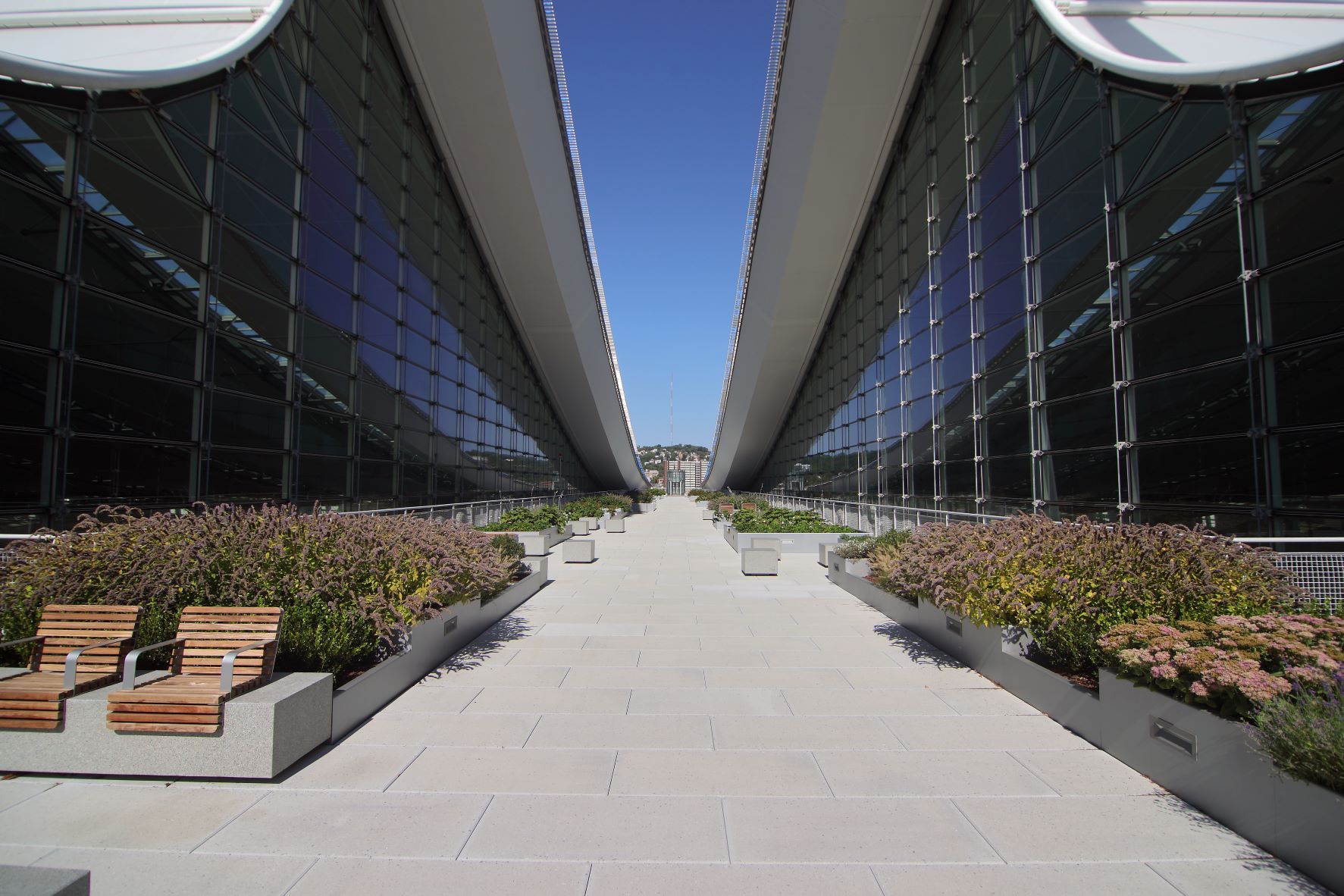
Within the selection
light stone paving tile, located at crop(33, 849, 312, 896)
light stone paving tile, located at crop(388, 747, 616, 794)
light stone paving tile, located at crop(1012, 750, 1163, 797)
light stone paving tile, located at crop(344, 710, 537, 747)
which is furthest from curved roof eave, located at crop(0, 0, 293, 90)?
light stone paving tile, located at crop(1012, 750, 1163, 797)

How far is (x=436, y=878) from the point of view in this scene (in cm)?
298

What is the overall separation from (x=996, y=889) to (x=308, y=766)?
3929 mm

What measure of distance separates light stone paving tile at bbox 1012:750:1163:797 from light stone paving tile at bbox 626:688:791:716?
1.76 meters

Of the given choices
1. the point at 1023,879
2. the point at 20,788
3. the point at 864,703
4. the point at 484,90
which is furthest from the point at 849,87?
the point at 20,788

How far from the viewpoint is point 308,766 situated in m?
4.16

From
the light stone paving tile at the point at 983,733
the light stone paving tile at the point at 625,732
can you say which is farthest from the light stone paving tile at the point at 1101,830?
the light stone paving tile at the point at 625,732

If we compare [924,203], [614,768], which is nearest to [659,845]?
[614,768]

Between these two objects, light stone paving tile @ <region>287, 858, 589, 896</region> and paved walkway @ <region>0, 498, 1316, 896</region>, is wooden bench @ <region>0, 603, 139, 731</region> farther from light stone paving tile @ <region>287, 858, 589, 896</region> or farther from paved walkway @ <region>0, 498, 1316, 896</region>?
light stone paving tile @ <region>287, 858, 589, 896</region>

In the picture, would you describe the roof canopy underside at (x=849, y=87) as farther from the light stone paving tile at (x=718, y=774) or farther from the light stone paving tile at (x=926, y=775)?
the light stone paving tile at (x=718, y=774)

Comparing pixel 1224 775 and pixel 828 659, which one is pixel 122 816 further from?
pixel 1224 775

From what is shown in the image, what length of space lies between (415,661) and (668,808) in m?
3.23

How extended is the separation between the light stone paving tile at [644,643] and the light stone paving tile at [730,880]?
4.27m

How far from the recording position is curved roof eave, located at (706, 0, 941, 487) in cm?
1505

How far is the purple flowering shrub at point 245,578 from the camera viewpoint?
4.91 meters
